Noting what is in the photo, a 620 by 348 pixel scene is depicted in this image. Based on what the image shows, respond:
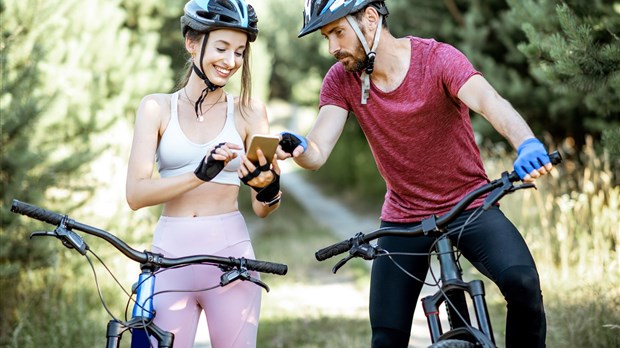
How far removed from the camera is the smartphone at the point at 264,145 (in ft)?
11.0

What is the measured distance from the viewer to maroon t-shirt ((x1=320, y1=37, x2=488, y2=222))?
408 centimetres

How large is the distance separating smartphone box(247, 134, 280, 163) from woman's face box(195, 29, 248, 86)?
0.61 meters

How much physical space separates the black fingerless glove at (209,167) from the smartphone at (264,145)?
0.39ft

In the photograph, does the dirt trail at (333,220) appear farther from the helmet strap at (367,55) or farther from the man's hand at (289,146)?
the man's hand at (289,146)

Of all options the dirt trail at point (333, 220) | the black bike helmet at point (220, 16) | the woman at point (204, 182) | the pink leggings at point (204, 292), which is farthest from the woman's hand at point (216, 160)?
the dirt trail at point (333, 220)

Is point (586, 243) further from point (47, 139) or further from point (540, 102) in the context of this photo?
point (47, 139)

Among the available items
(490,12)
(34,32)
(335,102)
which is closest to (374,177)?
(490,12)

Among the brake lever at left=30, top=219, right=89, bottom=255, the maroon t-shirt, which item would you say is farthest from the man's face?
the brake lever at left=30, top=219, right=89, bottom=255

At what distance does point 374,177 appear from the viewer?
60.7ft

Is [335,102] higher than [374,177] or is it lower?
lower

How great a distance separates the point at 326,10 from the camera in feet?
13.3

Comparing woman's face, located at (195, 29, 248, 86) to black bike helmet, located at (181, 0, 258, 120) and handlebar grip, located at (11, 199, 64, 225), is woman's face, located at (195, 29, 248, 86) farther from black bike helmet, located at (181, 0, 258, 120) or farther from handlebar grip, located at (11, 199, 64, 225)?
handlebar grip, located at (11, 199, 64, 225)

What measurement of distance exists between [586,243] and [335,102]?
3937 mm

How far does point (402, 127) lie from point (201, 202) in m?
0.97
